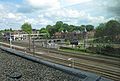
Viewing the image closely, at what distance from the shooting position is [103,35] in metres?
39.2

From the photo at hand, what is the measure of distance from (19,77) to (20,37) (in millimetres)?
84079

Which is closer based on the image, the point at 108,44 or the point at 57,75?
the point at 57,75

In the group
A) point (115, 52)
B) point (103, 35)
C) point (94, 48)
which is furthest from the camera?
point (103, 35)

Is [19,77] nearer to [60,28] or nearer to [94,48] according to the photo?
[94,48]

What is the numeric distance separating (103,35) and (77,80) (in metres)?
30.5

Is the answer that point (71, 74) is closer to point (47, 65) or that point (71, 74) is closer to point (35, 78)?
point (35, 78)

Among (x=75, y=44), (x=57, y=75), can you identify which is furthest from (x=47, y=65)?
(x=75, y=44)

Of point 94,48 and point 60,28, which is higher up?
point 60,28

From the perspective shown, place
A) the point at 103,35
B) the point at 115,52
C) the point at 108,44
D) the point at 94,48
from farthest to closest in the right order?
1. the point at 103,35
2. the point at 94,48
3. the point at 108,44
4. the point at 115,52

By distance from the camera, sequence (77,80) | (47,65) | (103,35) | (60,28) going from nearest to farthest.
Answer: (77,80) → (47,65) → (103,35) → (60,28)

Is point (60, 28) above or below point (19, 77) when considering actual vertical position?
above

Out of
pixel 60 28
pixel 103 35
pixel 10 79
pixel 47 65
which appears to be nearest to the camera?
pixel 10 79

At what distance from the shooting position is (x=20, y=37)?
93875 millimetres

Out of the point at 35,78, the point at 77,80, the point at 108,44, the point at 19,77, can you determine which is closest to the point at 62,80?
the point at 77,80
